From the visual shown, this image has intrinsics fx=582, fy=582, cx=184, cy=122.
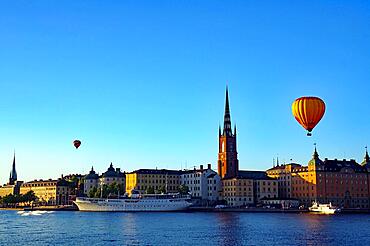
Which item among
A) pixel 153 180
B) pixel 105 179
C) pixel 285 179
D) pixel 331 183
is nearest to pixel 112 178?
pixel 105 179

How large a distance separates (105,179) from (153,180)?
1540 centimetres

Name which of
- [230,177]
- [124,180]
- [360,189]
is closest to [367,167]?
[360,189]

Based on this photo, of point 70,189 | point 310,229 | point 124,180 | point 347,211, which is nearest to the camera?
point 310,229

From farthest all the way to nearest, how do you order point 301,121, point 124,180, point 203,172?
point 124,180, point 203,172, point 301,121

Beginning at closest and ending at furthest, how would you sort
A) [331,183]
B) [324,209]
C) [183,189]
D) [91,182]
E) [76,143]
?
[76,143] < [324,209] < [331,183] < [183,189] < [91,182]

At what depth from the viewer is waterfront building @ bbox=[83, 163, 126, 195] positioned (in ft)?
505

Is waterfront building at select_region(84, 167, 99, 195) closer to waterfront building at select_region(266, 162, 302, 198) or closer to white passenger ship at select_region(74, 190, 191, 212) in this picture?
white passenger ship at select_region(74, 190, 191, 212)

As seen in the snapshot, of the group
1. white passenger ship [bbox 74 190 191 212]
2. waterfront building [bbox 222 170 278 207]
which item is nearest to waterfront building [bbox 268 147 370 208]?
waterfront building [bbox 222 170 278 207]

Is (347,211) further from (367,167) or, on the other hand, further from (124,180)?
(124,180)

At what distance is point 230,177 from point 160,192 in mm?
18321

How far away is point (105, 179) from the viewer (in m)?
154

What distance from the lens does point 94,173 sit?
16525 cm

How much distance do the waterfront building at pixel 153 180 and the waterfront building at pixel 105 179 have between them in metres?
6.09

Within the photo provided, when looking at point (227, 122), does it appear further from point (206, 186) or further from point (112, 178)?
point (112, 178)
